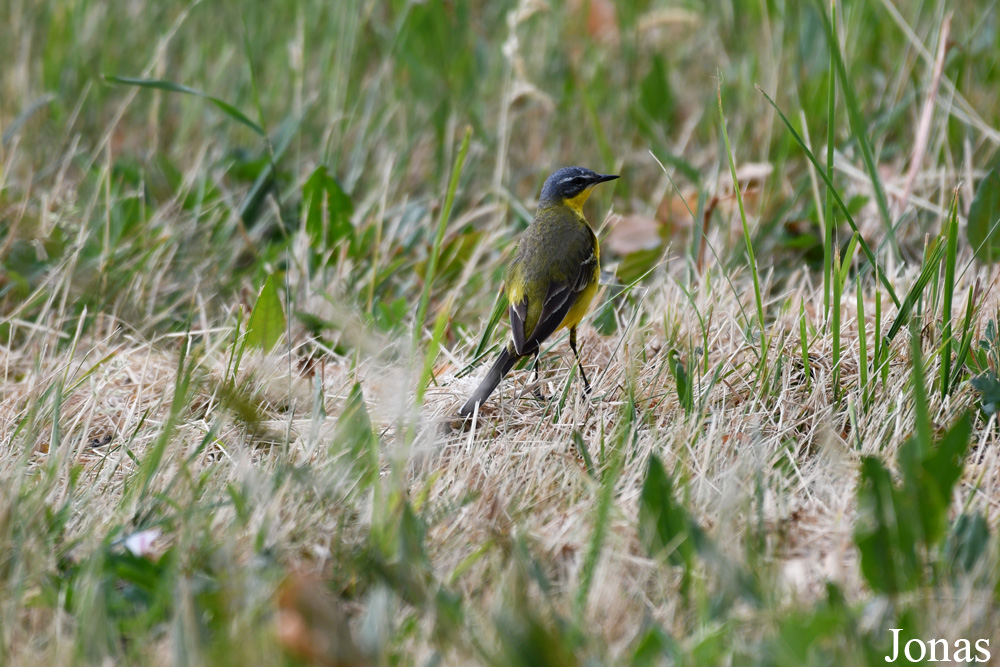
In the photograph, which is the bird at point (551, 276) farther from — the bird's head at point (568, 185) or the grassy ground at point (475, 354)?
the grassy ground at point (475, 354)

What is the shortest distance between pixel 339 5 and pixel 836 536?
159 inches

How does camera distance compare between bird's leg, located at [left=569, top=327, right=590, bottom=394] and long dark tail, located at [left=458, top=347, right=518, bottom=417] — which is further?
bird's leg, located at [left=569, top=327, right=590, bottom=394]

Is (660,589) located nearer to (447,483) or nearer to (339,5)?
(447,483)

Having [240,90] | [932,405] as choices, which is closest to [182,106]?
[240,90]

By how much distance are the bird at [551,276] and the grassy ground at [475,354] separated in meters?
0.15

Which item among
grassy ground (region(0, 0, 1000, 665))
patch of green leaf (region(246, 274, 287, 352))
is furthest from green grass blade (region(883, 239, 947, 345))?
patch of green leaf (region(246, 274, 287, 352))

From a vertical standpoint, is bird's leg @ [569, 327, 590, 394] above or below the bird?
below

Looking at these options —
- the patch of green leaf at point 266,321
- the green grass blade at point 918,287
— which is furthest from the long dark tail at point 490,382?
the green grass blade at point 918,287

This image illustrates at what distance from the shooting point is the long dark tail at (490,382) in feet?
9.77

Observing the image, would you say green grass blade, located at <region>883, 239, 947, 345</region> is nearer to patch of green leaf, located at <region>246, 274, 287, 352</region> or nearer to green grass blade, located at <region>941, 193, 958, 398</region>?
green grass blade, located at <region>941, 193, 958, 398</region>

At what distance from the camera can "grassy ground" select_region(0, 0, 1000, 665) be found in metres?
1.94

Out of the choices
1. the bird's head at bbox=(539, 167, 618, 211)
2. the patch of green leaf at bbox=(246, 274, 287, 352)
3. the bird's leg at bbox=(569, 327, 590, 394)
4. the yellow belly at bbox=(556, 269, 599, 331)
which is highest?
the bird's head at bbox=(539, 167, 618, 211)

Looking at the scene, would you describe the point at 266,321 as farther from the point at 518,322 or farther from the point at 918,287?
the point at 918,287

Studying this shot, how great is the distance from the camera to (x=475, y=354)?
11.2 feet
